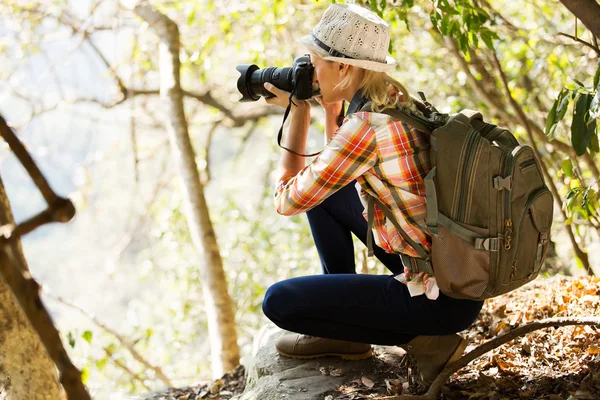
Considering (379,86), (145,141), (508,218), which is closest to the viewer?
(508,218)

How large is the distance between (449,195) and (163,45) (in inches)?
137

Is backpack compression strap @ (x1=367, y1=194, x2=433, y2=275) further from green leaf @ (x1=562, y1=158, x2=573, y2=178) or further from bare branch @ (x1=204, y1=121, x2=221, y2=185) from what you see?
bare branch @ (x1=204, y1=121, x2=221, y2=185)

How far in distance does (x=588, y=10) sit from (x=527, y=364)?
3.60 ft

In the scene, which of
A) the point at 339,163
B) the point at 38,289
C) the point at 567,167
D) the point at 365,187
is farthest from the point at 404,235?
the point at 38,289

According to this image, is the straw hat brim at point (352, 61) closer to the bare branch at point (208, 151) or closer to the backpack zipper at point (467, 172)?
the backpack zipper at point (467, 172)

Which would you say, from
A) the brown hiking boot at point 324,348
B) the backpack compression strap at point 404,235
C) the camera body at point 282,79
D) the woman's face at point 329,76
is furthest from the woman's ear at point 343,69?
the brown hiking boot at point 324,348

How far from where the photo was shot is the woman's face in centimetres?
199

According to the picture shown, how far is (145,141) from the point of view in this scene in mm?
8883

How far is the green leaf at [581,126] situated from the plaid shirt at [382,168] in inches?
17.9

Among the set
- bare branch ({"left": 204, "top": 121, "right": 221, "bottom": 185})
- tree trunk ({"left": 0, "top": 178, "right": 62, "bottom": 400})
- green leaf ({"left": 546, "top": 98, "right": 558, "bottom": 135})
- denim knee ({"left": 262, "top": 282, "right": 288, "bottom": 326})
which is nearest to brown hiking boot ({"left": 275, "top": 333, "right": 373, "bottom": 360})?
denim knee ({"left": 262, "top": 282, "right": 288, "bottom": 326})

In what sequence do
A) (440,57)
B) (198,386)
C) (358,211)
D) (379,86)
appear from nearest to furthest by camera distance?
(379,86) → (358,211) → (198,386) → (440,57)

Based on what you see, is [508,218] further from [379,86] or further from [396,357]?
[396,357]

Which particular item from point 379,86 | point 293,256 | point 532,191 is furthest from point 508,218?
point 293,256

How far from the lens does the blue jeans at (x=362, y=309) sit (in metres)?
1.99
